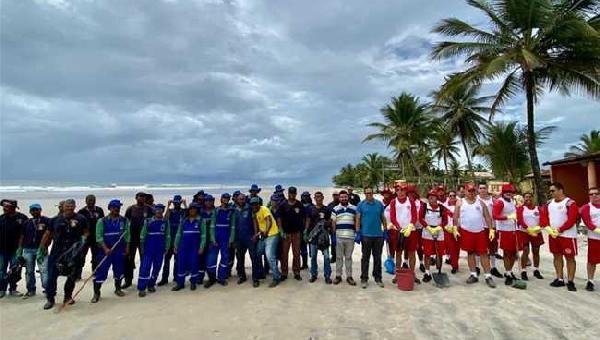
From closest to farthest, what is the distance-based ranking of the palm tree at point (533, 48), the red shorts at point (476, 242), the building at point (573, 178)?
the red shorts at point (476, 242) → the palm tree at point (533, 48) → the building at point (573, 178)

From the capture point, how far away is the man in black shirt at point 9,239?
732cm

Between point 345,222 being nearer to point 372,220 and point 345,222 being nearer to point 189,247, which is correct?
point 372,220

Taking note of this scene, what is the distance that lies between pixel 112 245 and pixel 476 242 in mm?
6448

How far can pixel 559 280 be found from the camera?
7219 mm

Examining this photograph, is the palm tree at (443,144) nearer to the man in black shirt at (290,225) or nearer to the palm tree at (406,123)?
the palm tree at (406,123)

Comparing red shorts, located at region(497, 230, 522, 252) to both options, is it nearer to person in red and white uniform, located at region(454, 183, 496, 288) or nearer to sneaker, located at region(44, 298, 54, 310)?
person in red and white uniform, located at region(454, 183, 496, 288)

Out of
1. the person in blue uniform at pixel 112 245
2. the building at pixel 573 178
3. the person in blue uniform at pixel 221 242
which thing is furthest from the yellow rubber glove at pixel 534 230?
the building at pixel 573 178

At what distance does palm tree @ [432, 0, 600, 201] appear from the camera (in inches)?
512

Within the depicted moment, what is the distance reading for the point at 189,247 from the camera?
298 inches

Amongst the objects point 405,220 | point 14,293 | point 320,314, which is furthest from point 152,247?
point 405,220

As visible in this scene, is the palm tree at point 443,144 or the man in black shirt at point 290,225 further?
the palm tree at point 443,144

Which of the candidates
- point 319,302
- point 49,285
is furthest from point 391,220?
point 49,285

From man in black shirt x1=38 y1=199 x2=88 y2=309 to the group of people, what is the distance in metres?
0.04

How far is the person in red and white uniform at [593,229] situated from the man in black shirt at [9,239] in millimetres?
9842
